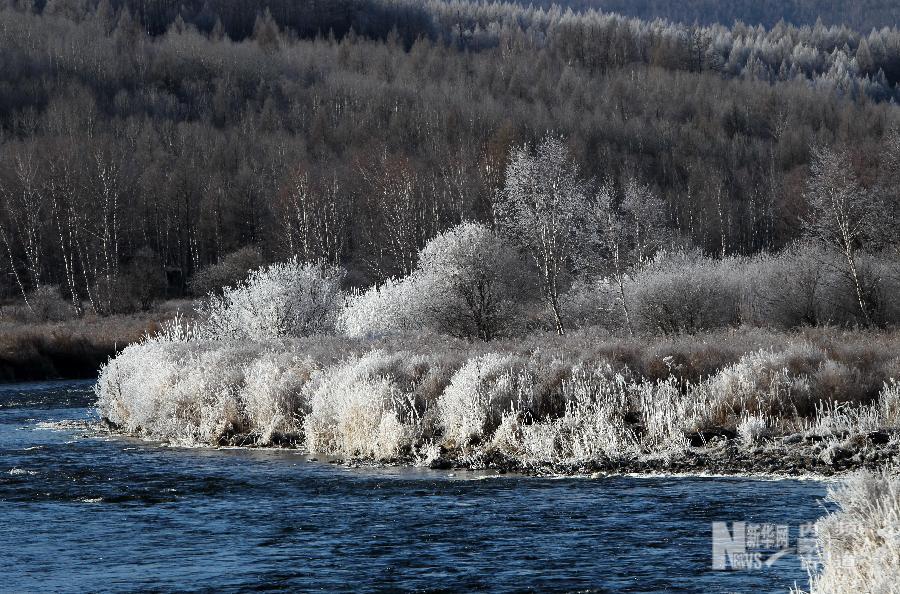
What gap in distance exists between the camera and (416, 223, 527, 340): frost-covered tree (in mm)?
40750

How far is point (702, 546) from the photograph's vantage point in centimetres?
1464

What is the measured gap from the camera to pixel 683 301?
140 ft

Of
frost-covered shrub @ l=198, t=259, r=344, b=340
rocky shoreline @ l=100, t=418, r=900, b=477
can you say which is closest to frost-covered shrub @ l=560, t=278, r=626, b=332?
frost-covered shrub @ l=198, t=259, r=344, b=340

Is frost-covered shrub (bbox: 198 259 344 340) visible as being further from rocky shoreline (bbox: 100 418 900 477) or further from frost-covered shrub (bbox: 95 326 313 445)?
rocky shoreline (bbox: 100 418 900 477)

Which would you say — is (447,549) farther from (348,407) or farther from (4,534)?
(348,407)

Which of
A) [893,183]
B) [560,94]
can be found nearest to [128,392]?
[893,183]

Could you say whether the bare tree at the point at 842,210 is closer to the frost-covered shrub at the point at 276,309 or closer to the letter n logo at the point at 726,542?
the frost-covered shrub at the point at 276,309

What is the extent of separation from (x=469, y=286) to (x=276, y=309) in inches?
288

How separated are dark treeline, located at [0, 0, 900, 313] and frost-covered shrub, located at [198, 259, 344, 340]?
91.5 ft

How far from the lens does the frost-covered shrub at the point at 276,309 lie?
38.4 m

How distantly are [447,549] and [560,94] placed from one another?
141871mm

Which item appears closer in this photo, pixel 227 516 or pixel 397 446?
pixel 227 516

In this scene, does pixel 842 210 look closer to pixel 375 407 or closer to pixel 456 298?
pixel 456 298

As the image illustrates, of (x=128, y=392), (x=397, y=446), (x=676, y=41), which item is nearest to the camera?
(x=397, y=446)
